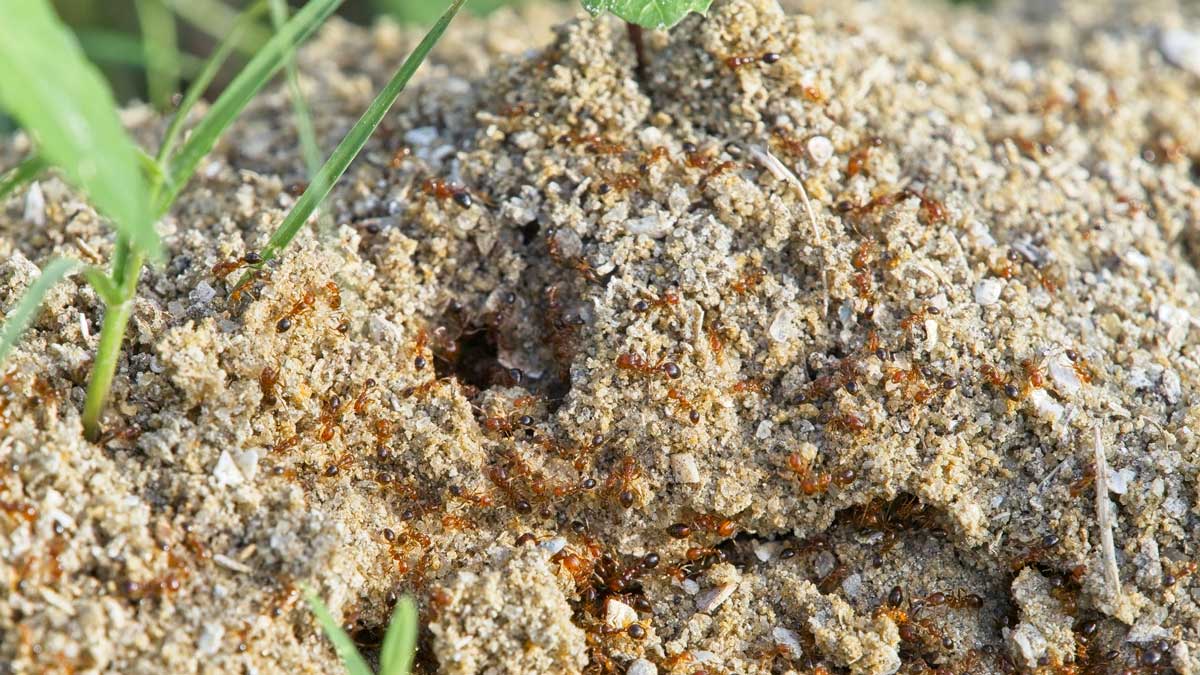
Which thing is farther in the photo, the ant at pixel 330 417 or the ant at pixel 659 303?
the ant at pixel 659 303

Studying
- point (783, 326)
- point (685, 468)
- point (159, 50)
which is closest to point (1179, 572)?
point (783, 326)

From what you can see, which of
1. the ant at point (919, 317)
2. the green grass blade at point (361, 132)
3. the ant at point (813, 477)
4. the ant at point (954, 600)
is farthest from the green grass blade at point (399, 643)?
the ant at point (919, 317)

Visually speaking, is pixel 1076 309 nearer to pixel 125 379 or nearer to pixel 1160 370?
pixel 1160 370

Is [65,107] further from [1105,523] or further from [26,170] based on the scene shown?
[1105,523]

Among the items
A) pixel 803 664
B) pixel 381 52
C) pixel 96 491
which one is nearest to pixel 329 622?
pixel 96 491

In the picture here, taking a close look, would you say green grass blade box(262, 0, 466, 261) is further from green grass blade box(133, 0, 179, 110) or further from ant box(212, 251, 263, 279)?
green grass blade box(133, 0, 179, 110)

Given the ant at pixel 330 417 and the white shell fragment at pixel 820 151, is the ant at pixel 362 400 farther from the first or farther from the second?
the white shell fragment at pixel 820 151

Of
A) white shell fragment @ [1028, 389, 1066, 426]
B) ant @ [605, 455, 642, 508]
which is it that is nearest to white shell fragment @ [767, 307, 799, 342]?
ant @ [605, 455, 642, 508]
